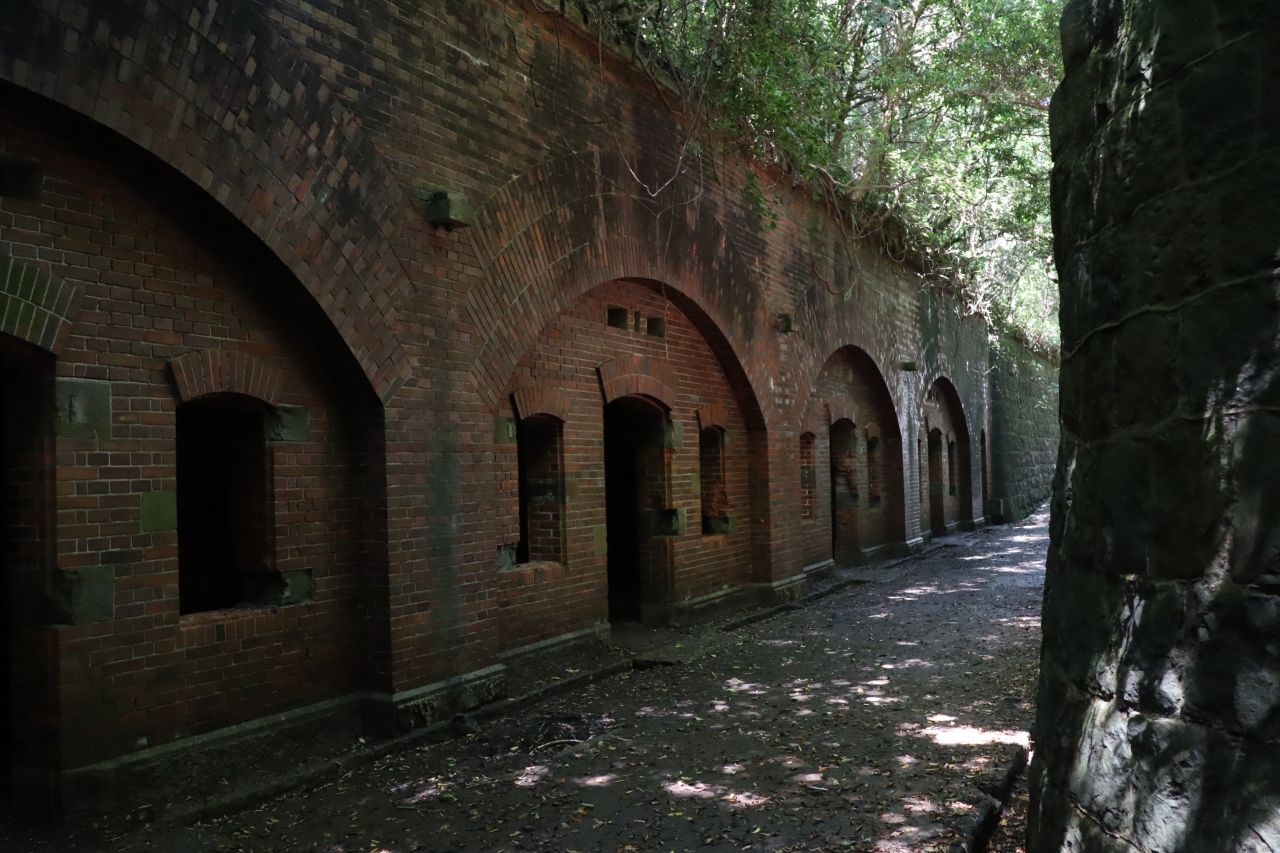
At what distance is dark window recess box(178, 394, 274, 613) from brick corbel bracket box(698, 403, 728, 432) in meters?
5.51

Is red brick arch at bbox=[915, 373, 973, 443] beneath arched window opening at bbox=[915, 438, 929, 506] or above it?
above

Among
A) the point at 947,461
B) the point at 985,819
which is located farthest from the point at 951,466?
the point at 985,819

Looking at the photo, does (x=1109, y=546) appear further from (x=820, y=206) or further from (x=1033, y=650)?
(x=820, y=206)

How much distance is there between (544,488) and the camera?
8.55 metres

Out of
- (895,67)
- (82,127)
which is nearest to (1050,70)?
(895,67)

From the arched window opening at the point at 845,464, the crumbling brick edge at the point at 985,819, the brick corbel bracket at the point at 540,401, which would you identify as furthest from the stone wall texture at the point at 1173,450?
the arched window opening at the point at 845,464

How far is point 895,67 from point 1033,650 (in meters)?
7.66

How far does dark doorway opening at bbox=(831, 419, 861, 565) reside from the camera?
623 inches

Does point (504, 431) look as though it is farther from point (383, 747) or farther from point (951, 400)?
point (951, 400)

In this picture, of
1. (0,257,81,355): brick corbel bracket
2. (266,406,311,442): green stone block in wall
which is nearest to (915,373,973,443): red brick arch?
(266,406,311,442): green stone block in wall

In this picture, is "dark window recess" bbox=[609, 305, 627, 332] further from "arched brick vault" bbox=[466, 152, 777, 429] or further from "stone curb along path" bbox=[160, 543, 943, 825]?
"stone curb along path" bbox=[160, 543, 943, 825]

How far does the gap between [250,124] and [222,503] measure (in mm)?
2639

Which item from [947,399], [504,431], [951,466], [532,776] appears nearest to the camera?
[532,776]

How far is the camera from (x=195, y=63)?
5320 millimetres
